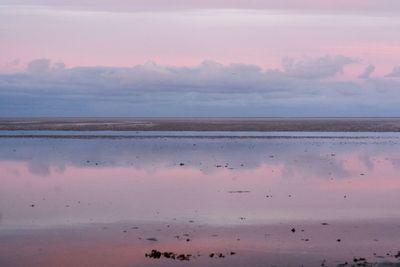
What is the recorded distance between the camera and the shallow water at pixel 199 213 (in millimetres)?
11992

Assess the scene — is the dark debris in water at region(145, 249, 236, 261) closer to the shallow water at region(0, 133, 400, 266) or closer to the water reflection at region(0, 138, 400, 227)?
the shallow water at region(0, 133, 400, 266)

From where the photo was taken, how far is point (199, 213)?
16234 mm

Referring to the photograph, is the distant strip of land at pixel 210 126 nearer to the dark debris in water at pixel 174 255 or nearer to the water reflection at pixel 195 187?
the water reflection at pixel 195 187

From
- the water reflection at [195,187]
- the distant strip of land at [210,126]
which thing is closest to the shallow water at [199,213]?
the water reflection at [195,187]

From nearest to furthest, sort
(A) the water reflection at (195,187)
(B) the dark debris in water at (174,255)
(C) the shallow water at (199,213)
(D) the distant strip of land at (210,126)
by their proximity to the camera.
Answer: (B) the dark debris in water at (174,255), (C) the shallow water at (199,213), (A) the water reflection at (195,187), (D) the distant strip of land at (210,126)

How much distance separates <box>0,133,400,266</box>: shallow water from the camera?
39.3ft

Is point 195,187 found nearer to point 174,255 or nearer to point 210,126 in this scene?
point 174,255

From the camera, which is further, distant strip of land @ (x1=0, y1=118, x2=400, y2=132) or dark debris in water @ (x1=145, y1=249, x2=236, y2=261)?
distant strip of land @ (x1=0, y1=118, x2=400, y2=132)

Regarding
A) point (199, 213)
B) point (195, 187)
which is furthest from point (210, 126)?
point (199, 213)

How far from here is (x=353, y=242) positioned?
1291 cm

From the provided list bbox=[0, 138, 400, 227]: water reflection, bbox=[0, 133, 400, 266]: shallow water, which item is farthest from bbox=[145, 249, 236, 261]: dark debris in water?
bbox=[0, 138, 400, 227]: water reflection

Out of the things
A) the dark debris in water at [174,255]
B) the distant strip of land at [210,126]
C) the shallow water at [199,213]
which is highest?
the distant strip of land at [210,126]

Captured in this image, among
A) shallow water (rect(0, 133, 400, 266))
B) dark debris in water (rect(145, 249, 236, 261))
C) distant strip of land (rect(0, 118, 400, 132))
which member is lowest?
dark debris in water (rect(145, 249, 236, 261))

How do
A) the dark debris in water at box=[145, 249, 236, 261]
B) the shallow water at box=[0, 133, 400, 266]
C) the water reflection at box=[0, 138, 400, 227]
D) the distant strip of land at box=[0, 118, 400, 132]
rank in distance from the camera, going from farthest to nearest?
the distant strip of land at box=[0, 118, 400, 132] → the water reflection at box=[0, 138, 400, 227] → the shallow water at box=[0, 133, 400, 266] → the dark debris in water at box=[145, 249, 236, 261]
